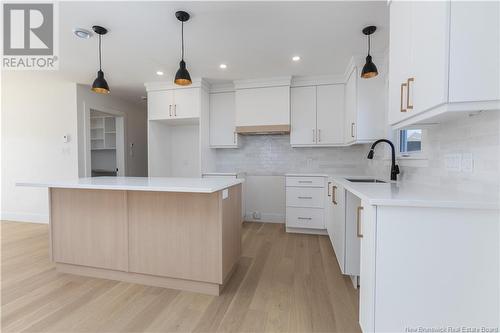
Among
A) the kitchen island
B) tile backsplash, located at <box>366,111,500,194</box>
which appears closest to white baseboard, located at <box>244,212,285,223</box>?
Result: the kitchen island

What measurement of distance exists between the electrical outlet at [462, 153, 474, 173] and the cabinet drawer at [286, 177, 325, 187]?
1881 millimetres

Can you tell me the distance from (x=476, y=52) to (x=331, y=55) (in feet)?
6.33

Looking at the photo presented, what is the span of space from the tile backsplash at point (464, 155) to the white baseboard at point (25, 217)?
542 cm

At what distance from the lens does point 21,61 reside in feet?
9.00

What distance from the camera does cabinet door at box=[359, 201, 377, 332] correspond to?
1116 mm

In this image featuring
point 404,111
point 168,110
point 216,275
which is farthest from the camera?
point 168,110

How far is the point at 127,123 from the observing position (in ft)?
15.5

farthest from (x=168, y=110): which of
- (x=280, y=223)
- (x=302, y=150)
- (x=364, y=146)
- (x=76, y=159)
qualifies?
(x=364, y=146)

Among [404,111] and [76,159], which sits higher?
[404,111]

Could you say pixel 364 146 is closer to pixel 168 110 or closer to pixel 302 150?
pixel 302 150

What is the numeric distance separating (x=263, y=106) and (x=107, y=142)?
4026mm

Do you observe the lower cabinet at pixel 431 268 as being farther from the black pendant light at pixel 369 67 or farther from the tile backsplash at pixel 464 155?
the black pendant light at pixel 369 67

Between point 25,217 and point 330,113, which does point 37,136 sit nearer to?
point 25,217

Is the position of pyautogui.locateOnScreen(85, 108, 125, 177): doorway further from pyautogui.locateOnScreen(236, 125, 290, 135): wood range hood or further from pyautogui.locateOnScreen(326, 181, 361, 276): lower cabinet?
pyautogui.locateOnScreen(326, 181, 361, 276): lower cabinet
